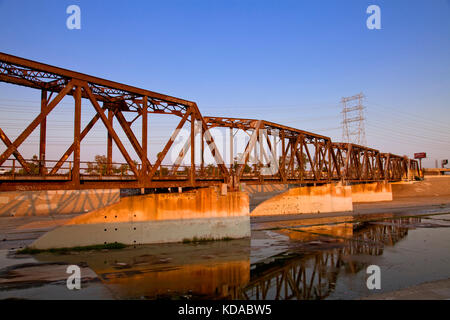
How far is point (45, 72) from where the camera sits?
54.6ft

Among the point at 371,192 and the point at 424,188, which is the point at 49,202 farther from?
the point at 424,188

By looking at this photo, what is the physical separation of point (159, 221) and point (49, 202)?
107 feet

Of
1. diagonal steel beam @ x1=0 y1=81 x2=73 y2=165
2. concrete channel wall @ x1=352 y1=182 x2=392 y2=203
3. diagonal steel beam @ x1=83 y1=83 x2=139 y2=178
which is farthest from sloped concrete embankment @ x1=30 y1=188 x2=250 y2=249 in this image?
concrete channel wall @ x1=352 y1=182 x2=392 y2=203

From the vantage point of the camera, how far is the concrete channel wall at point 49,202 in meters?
41.7

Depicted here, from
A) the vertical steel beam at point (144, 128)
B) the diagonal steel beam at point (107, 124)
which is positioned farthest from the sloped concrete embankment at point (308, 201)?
the diagonal steel beam at point (107, 124)

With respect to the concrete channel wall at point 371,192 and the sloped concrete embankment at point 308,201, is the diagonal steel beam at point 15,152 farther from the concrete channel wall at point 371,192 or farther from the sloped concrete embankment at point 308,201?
the concrete channel wall at point 371,192

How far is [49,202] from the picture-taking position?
44750 millimetres

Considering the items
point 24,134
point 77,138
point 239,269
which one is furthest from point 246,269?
point 24,134

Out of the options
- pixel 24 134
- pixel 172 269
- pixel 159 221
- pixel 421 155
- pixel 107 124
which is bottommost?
pixel 172 269

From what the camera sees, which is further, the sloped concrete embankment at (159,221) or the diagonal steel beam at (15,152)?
the sloped concrete embankment at (159,221)

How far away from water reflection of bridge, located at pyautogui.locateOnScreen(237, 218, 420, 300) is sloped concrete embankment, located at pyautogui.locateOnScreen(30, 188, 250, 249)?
6424mm

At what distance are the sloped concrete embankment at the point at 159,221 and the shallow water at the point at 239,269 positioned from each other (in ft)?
3.39

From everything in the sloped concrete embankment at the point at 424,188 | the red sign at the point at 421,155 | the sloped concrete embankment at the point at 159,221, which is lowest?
the sloped concrete embankment at the point at 424,188
